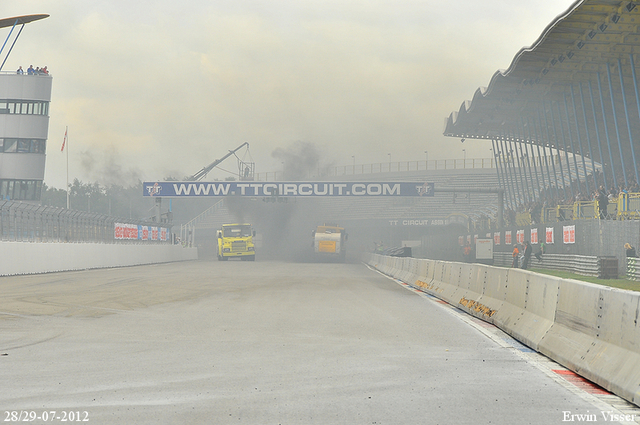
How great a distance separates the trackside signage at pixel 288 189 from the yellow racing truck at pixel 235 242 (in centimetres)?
411

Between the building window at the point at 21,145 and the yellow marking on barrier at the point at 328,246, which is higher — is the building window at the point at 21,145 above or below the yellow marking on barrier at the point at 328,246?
above

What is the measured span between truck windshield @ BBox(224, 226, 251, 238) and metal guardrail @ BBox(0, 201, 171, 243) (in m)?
19.0

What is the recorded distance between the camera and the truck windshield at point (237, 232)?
5756 centimetres

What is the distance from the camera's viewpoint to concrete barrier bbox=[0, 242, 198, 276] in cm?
2616

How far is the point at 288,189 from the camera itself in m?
62.0

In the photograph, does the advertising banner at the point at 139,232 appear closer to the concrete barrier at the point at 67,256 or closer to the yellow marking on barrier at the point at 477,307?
the concrete barrier at the point at 67,256

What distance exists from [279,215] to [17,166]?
1570 inches

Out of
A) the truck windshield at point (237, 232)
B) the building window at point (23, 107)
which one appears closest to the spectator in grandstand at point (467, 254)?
the truck windshield at point (237, 232)

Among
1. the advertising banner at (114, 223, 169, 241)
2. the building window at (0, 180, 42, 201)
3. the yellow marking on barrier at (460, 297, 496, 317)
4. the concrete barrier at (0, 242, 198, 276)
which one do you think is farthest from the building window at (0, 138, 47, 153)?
the yellow marking on barrier at (460, 297, 496, 317)

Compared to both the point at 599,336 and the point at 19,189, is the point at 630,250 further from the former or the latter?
the point at 19,189

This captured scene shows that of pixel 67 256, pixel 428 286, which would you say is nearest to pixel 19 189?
pixel 67 256

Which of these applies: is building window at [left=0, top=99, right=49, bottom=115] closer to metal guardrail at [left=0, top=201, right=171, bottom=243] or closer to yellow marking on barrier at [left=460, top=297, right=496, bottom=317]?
metal guardrail at [left=0, top=201, right=171, bottom=243]

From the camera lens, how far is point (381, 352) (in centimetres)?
843

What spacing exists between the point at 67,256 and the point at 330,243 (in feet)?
110
